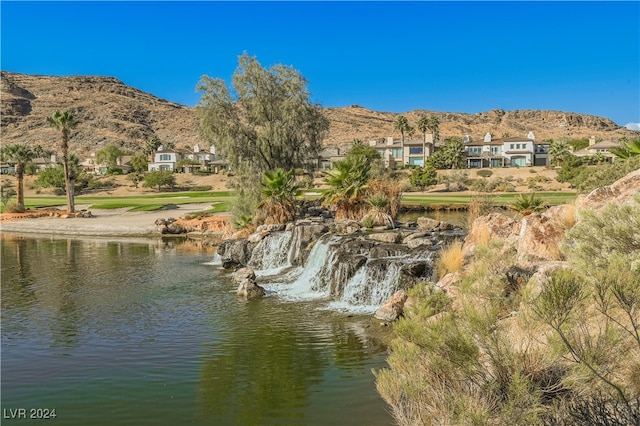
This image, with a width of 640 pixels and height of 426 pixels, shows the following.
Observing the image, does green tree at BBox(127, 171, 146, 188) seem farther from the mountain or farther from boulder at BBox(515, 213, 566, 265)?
boulder at BBox(515, 213, 566, 265)

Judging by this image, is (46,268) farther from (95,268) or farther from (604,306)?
(604,306)

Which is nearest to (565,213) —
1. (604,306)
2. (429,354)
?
(604,306)

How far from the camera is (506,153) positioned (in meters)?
97.1

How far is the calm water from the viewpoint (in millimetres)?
9562

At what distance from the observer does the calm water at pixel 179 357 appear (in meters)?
9.56

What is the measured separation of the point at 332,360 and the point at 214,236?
25.6 metres

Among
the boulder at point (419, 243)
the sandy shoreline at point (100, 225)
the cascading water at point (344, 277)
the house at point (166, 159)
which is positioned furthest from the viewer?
the house at point (166, 159)

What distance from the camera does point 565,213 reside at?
Result: 15.1 meters

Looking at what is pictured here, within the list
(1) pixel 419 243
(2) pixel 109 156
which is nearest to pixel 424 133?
(2) pixel 109 156

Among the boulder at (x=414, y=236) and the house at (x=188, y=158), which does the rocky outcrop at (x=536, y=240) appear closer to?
the boulder at (x=414, y=236)

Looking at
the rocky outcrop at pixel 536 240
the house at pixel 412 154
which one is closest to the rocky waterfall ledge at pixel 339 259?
the rocky outcrop at pixel 536 240

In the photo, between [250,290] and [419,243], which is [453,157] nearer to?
[419,243]

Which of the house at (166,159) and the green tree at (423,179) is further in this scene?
the house at (166,159)

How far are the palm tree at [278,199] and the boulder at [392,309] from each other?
1592 cm
